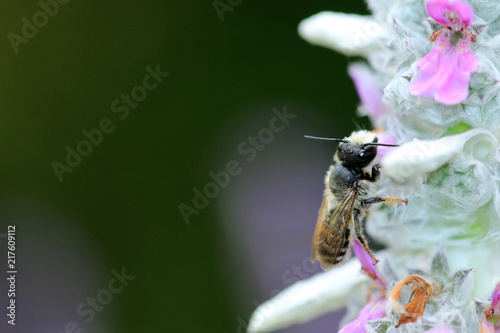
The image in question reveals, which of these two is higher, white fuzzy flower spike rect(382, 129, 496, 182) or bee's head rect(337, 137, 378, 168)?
bee's head rect(337, 137, 378, 168)

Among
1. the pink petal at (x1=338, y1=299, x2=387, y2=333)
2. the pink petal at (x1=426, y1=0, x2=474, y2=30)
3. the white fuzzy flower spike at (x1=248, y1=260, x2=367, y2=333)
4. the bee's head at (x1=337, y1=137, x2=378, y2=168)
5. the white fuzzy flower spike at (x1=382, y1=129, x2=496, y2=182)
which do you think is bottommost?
the pink petal at (x1=338, y1=299, x2=387, y2=333)

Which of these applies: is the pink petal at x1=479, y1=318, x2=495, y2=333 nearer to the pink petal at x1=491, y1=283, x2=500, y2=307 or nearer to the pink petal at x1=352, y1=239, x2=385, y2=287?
the pink petal at x1=491, y1=283, x2=500, y2=307

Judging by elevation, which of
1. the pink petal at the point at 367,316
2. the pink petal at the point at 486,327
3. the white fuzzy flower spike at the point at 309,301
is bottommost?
the pink petal at the point at 486,327

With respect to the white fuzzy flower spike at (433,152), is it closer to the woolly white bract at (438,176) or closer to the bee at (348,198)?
the woolly white bract at (438,176)

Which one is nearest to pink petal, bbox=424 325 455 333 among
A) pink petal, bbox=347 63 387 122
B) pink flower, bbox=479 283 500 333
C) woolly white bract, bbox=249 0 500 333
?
woolly white bract, bbox=249 0 500 333

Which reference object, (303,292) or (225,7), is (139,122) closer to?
(225,7)

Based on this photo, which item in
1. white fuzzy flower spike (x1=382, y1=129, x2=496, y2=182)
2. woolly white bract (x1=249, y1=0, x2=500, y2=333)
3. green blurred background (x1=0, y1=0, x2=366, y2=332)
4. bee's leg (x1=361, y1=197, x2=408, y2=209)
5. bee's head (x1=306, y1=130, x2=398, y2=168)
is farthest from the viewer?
green blurred background (x1=0, y1=0, x2=366, y2=332)

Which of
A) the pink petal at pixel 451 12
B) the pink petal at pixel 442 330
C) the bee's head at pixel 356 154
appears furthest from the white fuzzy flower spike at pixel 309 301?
the pink petal at pixel 451 12
